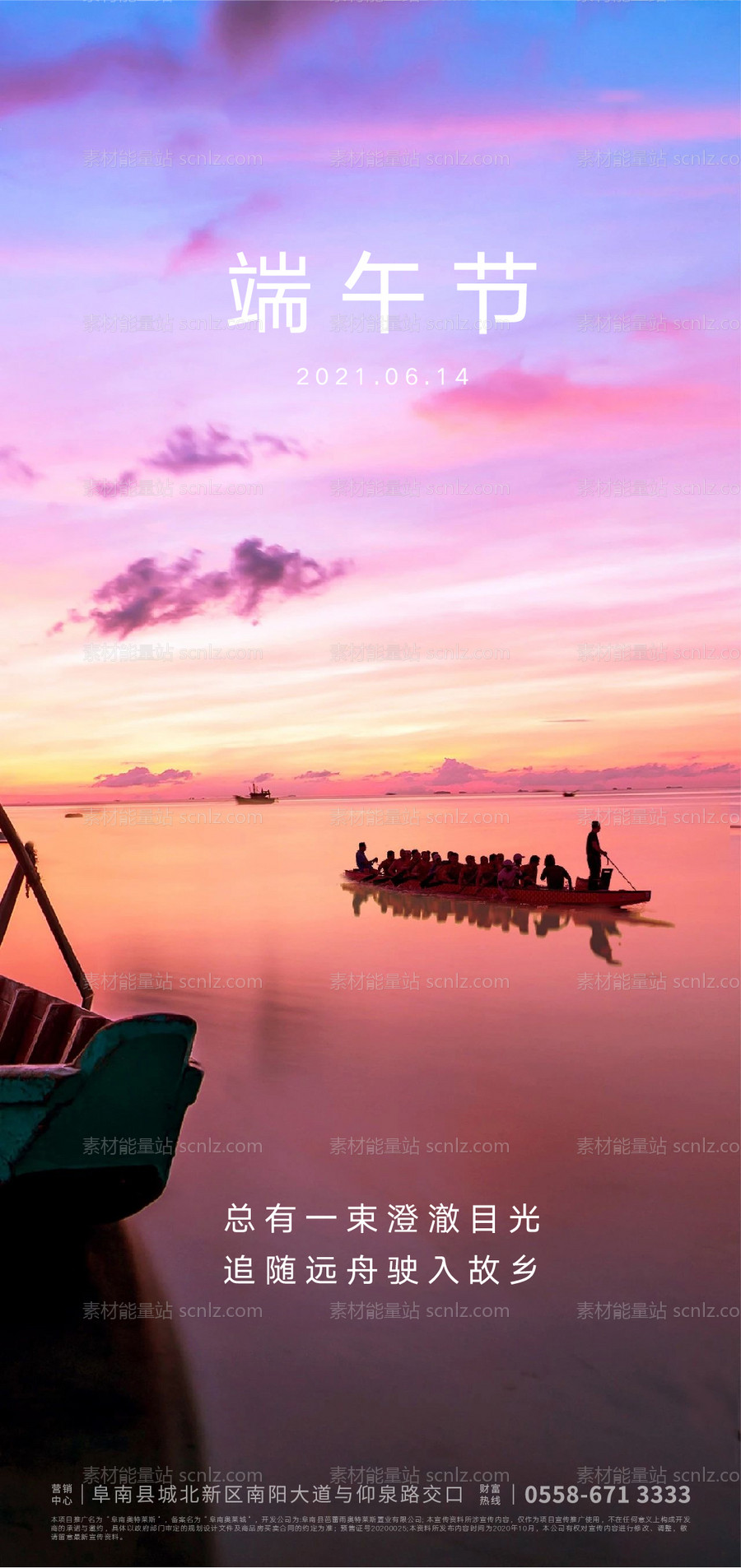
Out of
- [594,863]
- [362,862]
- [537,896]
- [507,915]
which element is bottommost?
[507,915]

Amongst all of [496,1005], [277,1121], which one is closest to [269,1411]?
[277,1121]

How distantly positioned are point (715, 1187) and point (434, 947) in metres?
18.4

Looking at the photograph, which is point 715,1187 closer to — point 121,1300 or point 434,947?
point 121,1300

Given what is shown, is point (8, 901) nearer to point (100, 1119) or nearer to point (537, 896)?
point (100, 1119)

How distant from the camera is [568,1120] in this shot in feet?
42.9

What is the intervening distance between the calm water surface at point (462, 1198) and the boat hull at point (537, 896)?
4.39m

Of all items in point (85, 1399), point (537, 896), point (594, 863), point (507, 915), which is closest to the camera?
point (85, 1399)

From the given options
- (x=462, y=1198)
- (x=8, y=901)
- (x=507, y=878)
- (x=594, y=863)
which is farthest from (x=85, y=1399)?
(x=507, y=878)

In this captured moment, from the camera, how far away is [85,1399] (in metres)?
6.47

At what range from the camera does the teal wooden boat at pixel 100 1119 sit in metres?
7.22

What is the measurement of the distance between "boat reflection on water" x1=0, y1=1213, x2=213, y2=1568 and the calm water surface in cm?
17

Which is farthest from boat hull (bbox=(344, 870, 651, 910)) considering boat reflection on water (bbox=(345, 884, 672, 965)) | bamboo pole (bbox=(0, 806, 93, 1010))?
bamboo pole (bbox=(0, 806, 93, 1010))

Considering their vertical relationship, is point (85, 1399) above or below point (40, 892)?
below

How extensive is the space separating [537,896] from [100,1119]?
96.8ft
